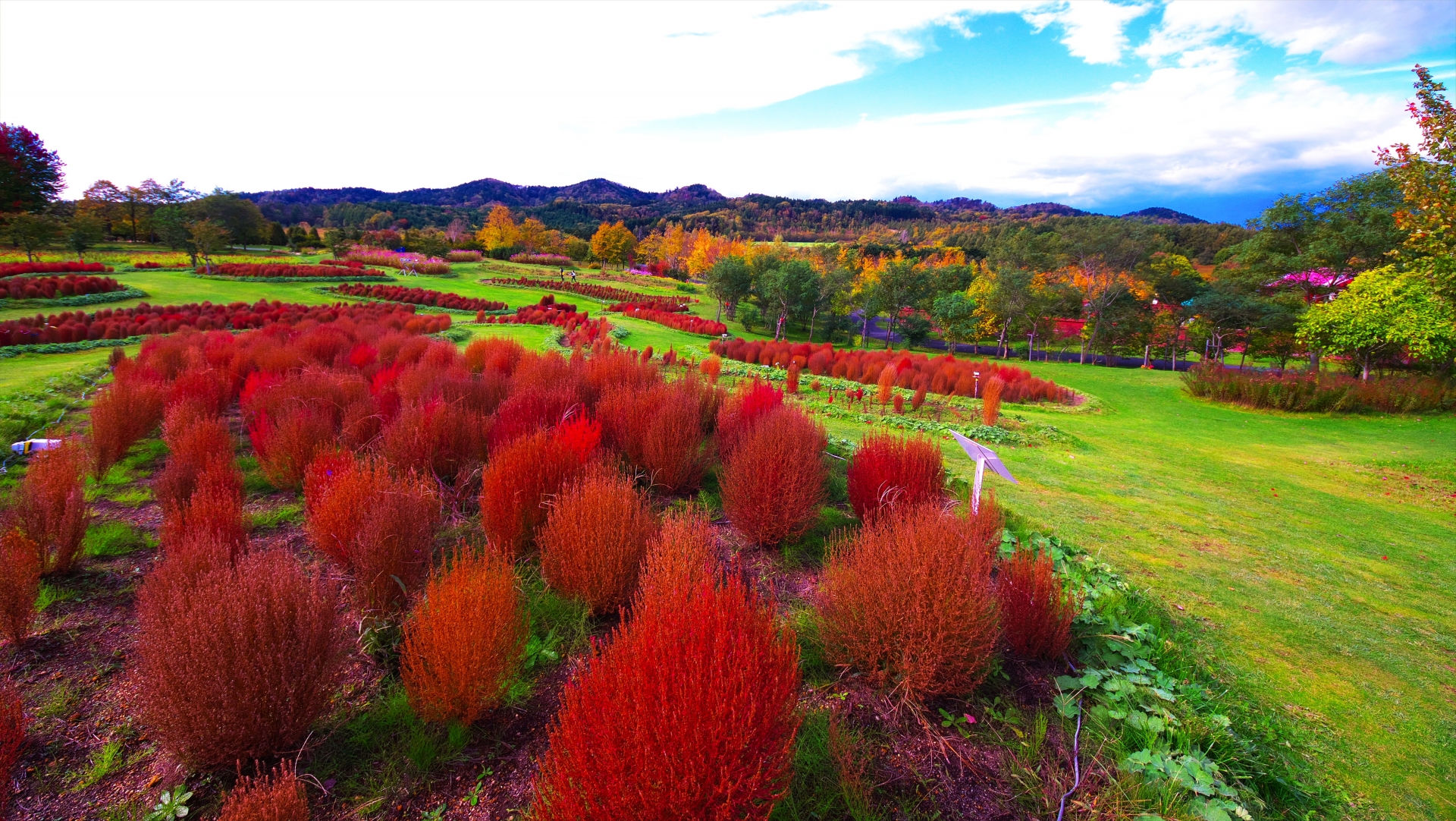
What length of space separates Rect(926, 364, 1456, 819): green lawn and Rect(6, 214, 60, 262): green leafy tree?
4063 centimetres

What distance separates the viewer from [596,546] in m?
3.58

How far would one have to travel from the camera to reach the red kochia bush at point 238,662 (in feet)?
7.44

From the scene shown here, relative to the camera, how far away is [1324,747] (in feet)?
10.3

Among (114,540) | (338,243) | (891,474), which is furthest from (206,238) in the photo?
(891,474)

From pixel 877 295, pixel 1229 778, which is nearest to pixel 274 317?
pixel 1229 778

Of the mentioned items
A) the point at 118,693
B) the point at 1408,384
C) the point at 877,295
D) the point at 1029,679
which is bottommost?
the point at 118,693

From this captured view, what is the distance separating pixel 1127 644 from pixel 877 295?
1535 inches

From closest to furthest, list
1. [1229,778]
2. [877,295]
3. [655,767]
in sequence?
[655,767], [1229,778], [877,295]

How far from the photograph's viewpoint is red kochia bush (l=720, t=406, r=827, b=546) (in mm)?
4684

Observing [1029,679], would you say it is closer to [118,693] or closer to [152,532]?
[118,693]

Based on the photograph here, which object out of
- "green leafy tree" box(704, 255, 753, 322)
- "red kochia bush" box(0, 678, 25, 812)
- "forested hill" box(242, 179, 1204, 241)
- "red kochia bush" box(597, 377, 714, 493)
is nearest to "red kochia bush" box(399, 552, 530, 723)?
"red kochia bush" box(0, 678, 25, 812)

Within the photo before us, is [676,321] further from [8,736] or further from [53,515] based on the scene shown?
[8,736]

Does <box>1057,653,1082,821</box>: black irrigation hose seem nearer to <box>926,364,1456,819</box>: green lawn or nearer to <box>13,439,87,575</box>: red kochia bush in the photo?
<box>926,364,1456,819</box>: green lawn

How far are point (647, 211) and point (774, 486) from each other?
148 metres
